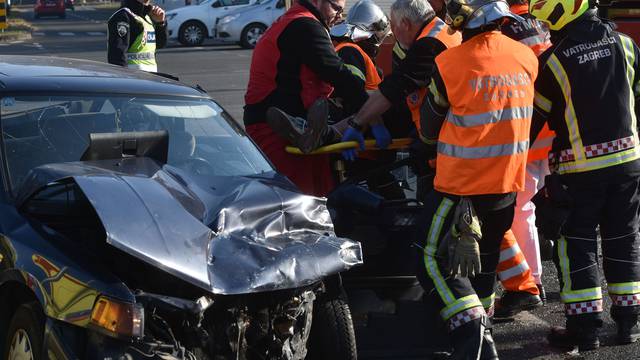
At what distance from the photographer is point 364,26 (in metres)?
7.01

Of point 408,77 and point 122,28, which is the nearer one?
point 408,77

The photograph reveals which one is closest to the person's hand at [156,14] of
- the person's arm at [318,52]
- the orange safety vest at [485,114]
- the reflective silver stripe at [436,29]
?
the person's arm at [318,52]

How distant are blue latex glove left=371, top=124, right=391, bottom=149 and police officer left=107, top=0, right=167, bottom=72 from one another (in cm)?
380

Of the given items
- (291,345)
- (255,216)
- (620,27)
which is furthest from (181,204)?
(620,27)

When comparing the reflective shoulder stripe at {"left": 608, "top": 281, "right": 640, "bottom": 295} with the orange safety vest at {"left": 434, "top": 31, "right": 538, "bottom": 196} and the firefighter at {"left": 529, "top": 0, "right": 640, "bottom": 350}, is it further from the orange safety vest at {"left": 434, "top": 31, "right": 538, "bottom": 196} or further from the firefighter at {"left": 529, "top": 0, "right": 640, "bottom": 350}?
the orange safety vest at {"left": 434, "top": 31, "right": 538, "bottom": 196}

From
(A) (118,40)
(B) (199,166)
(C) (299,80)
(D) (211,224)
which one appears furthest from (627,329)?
(A) (118,40)

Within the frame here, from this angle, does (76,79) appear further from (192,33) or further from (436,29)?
(192,33)

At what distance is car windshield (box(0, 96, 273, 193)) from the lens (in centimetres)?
476

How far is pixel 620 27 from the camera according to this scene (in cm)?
898

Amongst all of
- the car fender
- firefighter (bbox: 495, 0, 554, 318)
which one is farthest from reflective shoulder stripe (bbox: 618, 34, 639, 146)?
the car fender

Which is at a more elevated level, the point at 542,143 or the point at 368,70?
the point at 368,70

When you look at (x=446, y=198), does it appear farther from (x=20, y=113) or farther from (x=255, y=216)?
(x=20, y=113)

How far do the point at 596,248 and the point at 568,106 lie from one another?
788 mm

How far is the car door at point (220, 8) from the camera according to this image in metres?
28.9
